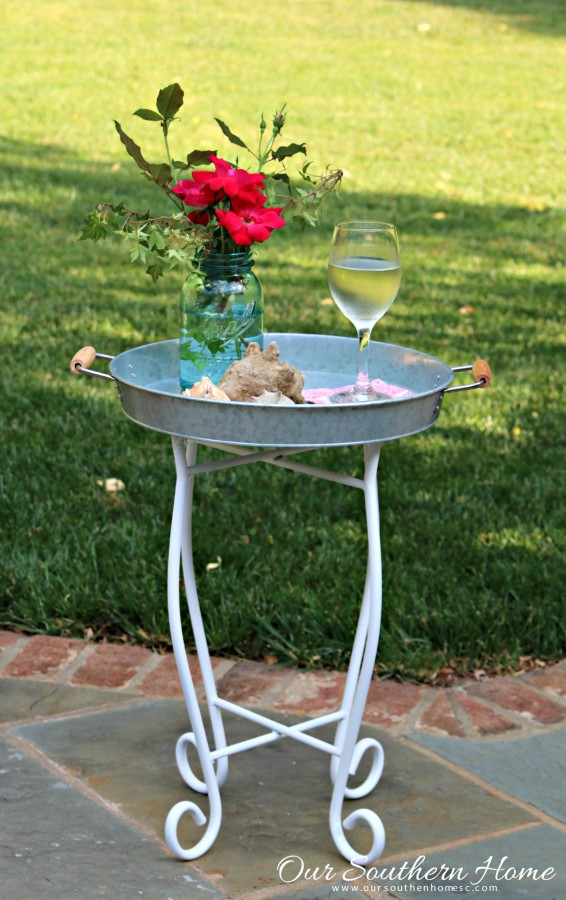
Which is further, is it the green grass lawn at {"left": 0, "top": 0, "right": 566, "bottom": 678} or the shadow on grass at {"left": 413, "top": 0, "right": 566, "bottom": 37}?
the shadow on grass at {"left": 413, "top": 0, "right": 566, "bottom": 37}

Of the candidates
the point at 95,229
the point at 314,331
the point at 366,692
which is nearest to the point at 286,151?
the point at 95,229

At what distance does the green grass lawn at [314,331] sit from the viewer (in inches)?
132

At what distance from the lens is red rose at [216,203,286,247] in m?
2.25

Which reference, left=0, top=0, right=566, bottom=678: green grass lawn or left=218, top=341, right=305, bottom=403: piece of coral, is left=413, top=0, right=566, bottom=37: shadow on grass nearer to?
left=0, top=0, right=566, bottom=678: green grass lawn

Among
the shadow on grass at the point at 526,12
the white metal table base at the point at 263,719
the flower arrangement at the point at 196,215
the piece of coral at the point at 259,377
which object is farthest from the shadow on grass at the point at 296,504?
the shadow on grass at the point at 526,12

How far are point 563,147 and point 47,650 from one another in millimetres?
8052

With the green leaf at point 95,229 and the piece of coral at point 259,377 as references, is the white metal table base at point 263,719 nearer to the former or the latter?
the piece of coral at point 259,377

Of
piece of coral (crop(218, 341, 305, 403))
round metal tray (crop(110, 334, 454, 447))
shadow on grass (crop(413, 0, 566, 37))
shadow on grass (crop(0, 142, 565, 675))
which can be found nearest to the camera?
round metal tray (crop(110, 334, 454, 447))

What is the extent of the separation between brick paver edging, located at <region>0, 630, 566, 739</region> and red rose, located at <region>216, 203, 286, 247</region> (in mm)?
1238

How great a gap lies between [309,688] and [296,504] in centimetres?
99

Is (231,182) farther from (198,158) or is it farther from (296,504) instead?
(296,504)

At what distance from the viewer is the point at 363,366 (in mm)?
2373

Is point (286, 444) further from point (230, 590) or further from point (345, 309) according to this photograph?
point (230, 590)

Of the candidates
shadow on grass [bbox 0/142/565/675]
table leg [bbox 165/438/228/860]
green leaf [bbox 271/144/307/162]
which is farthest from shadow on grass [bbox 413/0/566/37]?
table leg [bbox 165/438/228/860]
